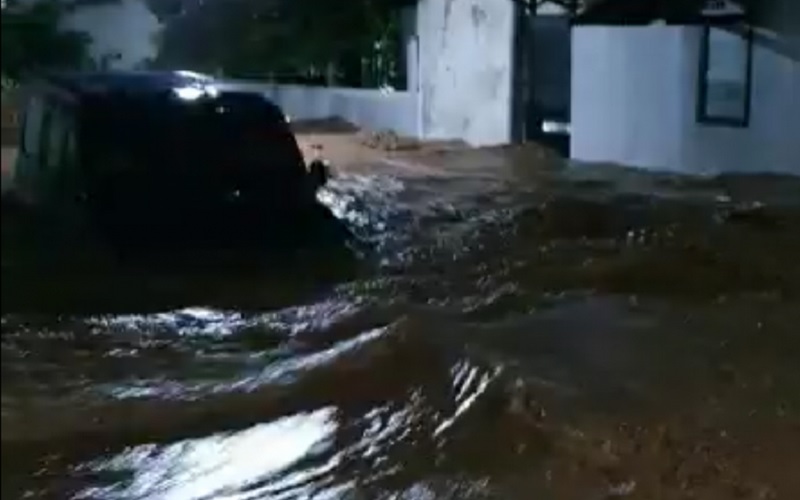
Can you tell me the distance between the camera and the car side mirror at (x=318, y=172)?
53.5 inches

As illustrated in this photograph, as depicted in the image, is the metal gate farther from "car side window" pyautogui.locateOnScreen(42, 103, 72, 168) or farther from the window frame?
"car side window" pyautogui.locateOnScreen(42, 103, 72, 168)

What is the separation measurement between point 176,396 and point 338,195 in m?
0.28

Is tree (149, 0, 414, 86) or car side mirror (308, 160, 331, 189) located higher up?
tree (149, 0, 414, 86)

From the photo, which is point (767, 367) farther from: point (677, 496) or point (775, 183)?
point (677, 496)

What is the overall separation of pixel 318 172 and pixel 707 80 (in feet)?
2.65

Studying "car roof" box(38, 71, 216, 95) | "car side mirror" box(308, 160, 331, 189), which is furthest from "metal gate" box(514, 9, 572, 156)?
"car roof" box(38, 71, 216, 95)

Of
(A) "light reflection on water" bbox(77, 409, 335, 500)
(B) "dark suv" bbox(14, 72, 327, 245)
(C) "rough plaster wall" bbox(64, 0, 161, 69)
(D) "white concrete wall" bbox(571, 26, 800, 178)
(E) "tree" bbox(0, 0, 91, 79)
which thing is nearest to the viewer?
(E) "tree" bbox(0, 0, 91, 79)

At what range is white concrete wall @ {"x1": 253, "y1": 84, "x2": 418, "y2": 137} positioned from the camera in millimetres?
1294

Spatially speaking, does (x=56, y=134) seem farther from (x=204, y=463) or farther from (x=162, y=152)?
(x=204, y=463)

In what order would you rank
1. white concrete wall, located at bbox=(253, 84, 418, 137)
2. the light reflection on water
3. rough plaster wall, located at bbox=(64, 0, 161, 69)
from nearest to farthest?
rough plaster wall, located at bbox=(64, 0, 161, 69)
white concrete wall, located at bbox=(253, 84, 418, 137)
the light reflection on water

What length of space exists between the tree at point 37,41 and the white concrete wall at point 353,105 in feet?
1.02

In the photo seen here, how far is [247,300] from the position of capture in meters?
1.45

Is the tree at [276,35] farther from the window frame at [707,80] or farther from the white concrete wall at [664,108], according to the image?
the window frame at [707,80]

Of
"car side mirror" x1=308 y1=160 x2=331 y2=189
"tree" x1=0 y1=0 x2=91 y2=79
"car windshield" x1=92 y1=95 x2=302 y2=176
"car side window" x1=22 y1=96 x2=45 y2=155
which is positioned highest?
"tree" x1=0 y1=0 x2=91 y2=79
